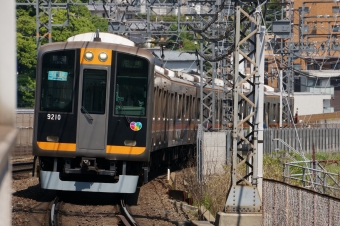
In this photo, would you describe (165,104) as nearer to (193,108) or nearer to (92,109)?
(92,109)

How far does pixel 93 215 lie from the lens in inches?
448

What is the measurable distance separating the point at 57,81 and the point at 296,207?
563cm

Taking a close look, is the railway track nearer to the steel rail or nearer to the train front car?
the steel rail

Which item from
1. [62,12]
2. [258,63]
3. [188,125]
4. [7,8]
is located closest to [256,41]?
[258,63]

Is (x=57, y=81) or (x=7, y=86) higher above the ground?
(x=57, y=81)

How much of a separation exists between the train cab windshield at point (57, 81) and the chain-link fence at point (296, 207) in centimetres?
408

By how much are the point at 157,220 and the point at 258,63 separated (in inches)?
121

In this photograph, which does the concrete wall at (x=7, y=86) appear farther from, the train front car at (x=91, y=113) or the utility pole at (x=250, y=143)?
the train front car at (x=91, y=113)

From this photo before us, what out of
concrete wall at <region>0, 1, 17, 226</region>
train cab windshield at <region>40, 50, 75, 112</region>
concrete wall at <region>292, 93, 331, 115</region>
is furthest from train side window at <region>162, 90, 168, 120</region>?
concrete wall at <region>292, 93, 331, 115</region>

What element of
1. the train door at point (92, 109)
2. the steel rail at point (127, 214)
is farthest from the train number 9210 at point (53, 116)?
the steel rail at point (127, 214)

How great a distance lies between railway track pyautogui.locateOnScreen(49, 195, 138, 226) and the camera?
414 inches

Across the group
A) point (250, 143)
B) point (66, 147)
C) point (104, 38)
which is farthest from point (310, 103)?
point (250, 143)

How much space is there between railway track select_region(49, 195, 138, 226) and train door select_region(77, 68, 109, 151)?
108 cm

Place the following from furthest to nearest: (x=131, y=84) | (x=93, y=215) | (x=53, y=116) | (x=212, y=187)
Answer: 1. (x=212, y=187)
2. (x=131, y=84)
3. (x=53, y=116)
4. (x=93, y=215)
